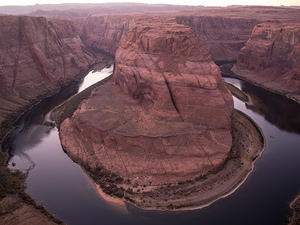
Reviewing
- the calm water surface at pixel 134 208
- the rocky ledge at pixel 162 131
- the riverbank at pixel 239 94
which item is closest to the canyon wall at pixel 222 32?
the riverbank at pixel 239 94

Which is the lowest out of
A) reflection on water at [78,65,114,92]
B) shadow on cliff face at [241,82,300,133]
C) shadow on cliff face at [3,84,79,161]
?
shadow on cliff face at [3,84,79,161]

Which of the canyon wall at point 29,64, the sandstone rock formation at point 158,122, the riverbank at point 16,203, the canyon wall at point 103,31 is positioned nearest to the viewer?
the riverbank at point 16,203

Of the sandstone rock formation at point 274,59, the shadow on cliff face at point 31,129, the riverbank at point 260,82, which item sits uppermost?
the sandstone rock formation at point 274,59

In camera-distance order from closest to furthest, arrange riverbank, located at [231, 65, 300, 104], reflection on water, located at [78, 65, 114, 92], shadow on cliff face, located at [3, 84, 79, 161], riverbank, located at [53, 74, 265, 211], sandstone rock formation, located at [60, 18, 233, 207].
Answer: riverbank, located at [53, 74, 265, 211] → sandstone rock formation, located at [60, 18, 233, 207] → shadow on cliff face, located at [3, 84, 79, 161] → riverbank, located at [231, 65, 300, 104] → reflection on water, located at [78, 65, 114, 92]

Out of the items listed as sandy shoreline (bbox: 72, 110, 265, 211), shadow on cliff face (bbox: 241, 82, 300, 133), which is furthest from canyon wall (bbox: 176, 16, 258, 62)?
sandy shoreline (bbox: 72, 110, 265, 211)

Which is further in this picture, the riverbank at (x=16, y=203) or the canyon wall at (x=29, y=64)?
the canyon wall at (x=29, y=64)

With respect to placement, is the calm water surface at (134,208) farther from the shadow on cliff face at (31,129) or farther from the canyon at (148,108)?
the canyon at (148,108)

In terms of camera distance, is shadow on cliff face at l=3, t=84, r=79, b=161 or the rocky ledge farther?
shadow on cliff face at l=3, t=84, r=79, b=161

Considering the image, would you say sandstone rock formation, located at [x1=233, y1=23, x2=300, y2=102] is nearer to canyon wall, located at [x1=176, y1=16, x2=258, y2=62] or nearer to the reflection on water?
canyon wall, located at [x1=176, y1=16, x2=258, y2=62]

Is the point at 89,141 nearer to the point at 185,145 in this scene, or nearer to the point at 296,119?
the point at 185,145
